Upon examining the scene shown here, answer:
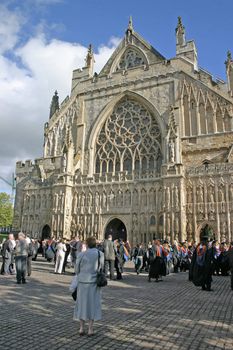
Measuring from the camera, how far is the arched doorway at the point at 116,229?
26.4 m

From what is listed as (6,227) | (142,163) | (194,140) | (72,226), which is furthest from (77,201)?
(6,227)

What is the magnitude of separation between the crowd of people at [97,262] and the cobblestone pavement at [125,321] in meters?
0.54

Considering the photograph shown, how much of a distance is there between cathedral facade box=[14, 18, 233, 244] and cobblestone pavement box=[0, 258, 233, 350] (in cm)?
1410

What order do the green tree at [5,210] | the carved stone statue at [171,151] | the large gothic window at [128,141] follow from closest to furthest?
the carved stone statue at [171,151]
the large gothic window at [128,141]
the green tree at [5,210]

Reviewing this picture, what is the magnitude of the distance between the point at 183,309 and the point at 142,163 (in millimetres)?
20777

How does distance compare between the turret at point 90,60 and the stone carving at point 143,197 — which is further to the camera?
the turret at point 90,60

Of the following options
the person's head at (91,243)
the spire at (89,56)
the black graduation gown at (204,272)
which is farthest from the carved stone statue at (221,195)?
the spire at (89,56)

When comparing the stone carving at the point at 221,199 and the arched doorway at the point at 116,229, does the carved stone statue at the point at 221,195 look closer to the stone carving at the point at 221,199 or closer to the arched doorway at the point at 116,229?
the stone carving at the point at 221,199

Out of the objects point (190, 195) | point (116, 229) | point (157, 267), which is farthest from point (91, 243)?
point (116, 229)

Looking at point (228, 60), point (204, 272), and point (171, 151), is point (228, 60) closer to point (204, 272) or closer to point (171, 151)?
point (171, 151)

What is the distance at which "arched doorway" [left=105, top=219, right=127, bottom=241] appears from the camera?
26.4 meters

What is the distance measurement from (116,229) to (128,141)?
8276 mm

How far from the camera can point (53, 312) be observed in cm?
636

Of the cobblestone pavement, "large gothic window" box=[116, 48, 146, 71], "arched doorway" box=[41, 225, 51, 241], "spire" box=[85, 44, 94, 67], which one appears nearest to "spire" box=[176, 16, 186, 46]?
"large gothic window" box=[116, 48, 146, 71]
